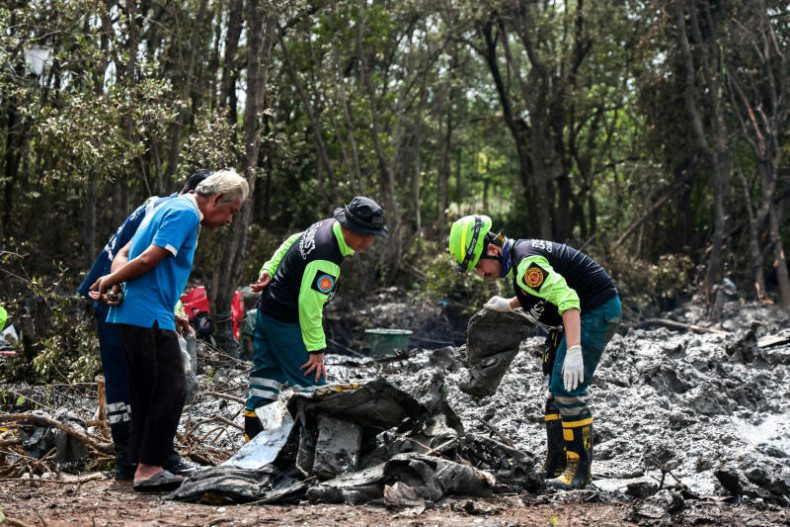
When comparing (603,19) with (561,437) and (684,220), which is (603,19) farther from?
(561,437)

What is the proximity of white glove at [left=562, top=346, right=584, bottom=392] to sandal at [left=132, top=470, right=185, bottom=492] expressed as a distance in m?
2.16

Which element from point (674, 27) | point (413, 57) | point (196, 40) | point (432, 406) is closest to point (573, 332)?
point (432, 406)

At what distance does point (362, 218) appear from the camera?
16.2ft

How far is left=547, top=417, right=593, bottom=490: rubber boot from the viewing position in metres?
4.86

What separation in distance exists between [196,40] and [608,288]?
27.0ft

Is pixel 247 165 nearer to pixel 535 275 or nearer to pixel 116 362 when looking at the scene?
pixel 116 362

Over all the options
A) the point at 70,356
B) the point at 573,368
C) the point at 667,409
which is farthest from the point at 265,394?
the point at 70,356

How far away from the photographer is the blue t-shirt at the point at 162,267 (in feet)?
14.0

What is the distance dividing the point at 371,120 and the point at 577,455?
548 inches

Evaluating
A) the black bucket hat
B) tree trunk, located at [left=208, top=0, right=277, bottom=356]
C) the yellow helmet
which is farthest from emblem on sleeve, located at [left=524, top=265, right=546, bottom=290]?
tree trunk, located at [left=208, top=0, right=277, bottom=356]

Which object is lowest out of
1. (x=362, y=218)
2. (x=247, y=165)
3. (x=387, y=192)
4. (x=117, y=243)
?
(x=117, y=243)

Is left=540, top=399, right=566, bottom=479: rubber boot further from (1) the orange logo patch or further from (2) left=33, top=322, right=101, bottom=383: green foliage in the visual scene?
(2) left=33, top=322, right=101, bottom=383: green foliage

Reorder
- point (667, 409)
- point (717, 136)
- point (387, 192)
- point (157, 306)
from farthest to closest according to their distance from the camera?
point (717, 136)
point (387, 192)
point (667, 409)
point (157, 306)

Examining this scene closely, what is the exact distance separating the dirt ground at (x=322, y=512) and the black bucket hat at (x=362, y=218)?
1614 mm
